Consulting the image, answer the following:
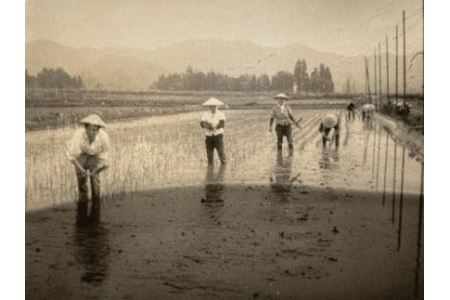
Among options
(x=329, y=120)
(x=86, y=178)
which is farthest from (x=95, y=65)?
(x=329, y=120)

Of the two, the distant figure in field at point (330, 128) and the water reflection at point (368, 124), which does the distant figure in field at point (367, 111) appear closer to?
the water reflection at point (368, 124)

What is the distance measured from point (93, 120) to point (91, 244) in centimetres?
60

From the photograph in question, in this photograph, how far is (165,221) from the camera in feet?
9.27

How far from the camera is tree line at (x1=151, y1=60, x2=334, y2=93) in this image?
2822mm

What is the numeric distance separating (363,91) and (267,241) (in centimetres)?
90

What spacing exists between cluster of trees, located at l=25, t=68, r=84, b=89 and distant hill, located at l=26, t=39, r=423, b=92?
0.03 m

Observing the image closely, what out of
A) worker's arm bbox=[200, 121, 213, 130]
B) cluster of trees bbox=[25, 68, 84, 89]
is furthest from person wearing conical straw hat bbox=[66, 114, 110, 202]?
worker's arm bbox=[200, 121, 213, 130]

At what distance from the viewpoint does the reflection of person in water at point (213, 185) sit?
112 inches

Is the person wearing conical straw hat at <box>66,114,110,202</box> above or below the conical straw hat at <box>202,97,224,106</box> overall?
below

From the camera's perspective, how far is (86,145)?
9.31ft

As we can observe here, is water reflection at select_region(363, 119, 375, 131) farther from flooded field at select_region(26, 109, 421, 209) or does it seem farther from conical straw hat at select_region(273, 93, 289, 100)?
conical straw hat at select_region(273, 93, 289, 100)

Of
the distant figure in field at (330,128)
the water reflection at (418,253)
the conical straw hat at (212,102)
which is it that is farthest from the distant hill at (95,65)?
the water reflection at (418,253)

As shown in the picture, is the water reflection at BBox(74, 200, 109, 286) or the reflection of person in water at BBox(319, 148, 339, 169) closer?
the water reflection at BBox(74, 200, 109, 286)
